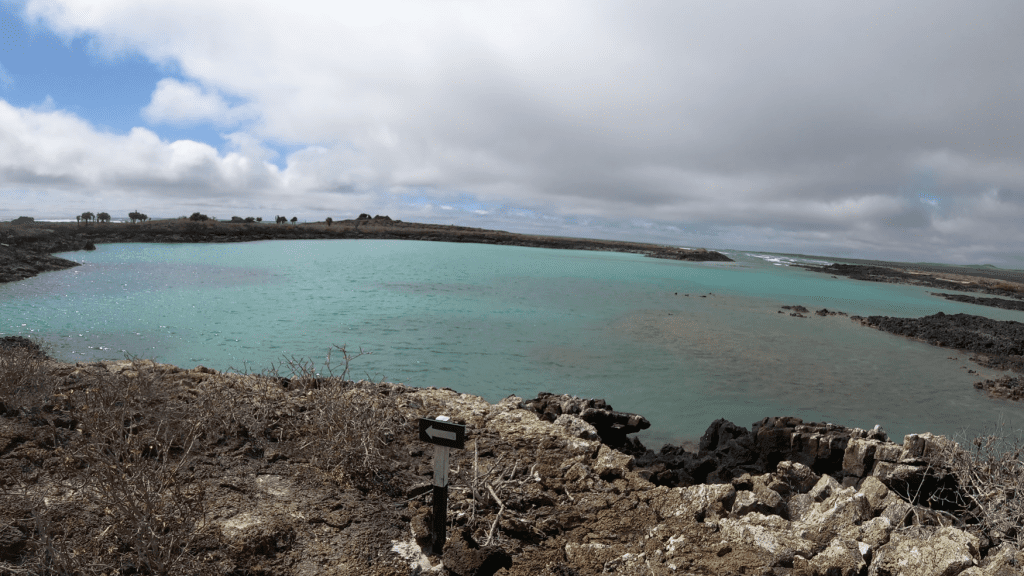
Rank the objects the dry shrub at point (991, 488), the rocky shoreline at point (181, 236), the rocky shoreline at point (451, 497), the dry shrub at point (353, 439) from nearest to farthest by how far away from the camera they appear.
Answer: the rocky shoreline at point (451, 497)
the dry shrub at point (991, 488)
the dry shrub at point (353, 439)
the rocky shoreline at point (181, 236)

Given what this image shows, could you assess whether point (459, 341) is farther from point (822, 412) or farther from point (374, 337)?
point (822, 412)

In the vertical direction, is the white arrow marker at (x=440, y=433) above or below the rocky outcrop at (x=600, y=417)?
above

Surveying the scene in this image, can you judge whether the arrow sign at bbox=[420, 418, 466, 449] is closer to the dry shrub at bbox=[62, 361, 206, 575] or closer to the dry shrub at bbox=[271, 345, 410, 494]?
the dry shrub at bbox=[271, 345, 410, 494]

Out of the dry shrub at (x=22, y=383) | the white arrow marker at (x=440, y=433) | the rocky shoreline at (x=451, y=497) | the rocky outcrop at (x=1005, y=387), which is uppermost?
the white arrow marker at (x=440, y=433)

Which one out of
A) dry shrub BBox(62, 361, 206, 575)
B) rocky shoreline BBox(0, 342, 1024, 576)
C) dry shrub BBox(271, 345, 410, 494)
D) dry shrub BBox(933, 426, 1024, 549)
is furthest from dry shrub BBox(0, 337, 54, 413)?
dry shrub BBox(933, 426, 1024, 549)

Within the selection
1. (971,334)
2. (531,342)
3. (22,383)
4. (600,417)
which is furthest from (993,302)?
(22,383)

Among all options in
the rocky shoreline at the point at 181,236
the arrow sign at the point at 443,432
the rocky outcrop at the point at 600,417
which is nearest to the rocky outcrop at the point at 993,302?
the rocky outcrop at the point at 600,417

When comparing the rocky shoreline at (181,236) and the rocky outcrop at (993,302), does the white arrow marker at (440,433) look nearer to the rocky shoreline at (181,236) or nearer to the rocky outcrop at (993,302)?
the rocky shoreline at (181,236)
